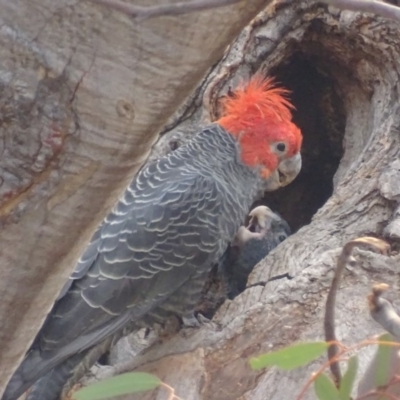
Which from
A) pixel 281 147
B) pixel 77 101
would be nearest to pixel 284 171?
pixel 281 147

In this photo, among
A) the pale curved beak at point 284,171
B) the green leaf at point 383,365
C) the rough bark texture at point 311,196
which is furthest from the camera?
the pale curved beak at point 284,171

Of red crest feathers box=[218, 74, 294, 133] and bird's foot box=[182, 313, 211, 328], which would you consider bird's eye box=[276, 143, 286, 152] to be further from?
bird's foot box=[182, 313, 211, 328]

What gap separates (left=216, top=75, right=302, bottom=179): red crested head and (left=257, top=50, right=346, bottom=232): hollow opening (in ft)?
1.12

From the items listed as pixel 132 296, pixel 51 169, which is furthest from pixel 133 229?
pixel 51 169

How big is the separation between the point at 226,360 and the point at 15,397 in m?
0.58

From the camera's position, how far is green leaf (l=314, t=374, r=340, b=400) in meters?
0.90

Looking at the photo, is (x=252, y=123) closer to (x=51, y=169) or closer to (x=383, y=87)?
(x=383, y=87)

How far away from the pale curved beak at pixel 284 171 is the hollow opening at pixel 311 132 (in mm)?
399

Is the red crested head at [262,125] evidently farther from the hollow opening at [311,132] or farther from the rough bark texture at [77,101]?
the rough bark texture at [77,101]

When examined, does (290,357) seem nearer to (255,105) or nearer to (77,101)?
(77,101)

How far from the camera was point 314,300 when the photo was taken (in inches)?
75.4

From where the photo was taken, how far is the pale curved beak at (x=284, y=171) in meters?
2.67

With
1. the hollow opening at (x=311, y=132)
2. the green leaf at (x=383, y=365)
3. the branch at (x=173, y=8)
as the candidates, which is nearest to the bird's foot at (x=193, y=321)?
the hollow opening at (x=311, y=132)

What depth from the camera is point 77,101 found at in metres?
0.99
